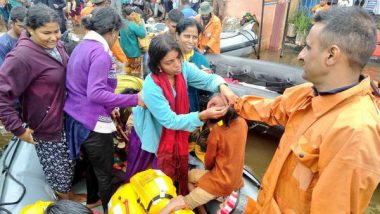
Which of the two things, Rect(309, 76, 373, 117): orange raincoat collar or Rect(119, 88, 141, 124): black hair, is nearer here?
Rect(309, 76, 373, 117): orange raincoat collar

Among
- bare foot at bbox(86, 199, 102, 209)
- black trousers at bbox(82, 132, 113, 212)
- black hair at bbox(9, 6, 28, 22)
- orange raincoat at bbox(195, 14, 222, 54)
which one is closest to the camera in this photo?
black trousers at bbox(82, 132, 113, 212)

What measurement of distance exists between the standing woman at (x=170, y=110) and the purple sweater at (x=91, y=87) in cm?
19

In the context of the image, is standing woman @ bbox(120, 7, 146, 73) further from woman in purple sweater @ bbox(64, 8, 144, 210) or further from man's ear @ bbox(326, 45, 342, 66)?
man's ear @ bbox(326, 45, 342, 66)

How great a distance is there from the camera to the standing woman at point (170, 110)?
1.84m

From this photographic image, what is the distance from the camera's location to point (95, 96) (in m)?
1.91

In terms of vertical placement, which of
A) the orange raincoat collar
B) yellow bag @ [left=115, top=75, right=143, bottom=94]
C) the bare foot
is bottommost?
the bare foot

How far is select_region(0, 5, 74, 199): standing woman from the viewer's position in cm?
188

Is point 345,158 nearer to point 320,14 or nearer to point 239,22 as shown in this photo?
point 320,14

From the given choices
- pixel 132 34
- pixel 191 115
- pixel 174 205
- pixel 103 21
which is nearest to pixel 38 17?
pixel 103 21

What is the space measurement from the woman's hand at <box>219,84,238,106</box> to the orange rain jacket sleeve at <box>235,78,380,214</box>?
1.63 feet

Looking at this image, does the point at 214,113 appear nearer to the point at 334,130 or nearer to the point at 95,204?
the point at 334,130

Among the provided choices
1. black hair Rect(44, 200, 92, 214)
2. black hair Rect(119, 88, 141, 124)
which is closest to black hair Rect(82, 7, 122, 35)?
black hair Rect(119, 88, 141, 124)

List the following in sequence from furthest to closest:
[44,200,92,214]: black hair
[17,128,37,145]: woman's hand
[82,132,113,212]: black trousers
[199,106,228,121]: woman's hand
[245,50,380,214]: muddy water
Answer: [245,50,380,214]: muddy water → [82,132,113,212]: black trousers → [17,128,37,145]: woman's hand → [199,106,228,121]: woman's hand → [44,200,92,214]: black hair

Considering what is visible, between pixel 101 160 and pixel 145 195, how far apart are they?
0.59 metres
